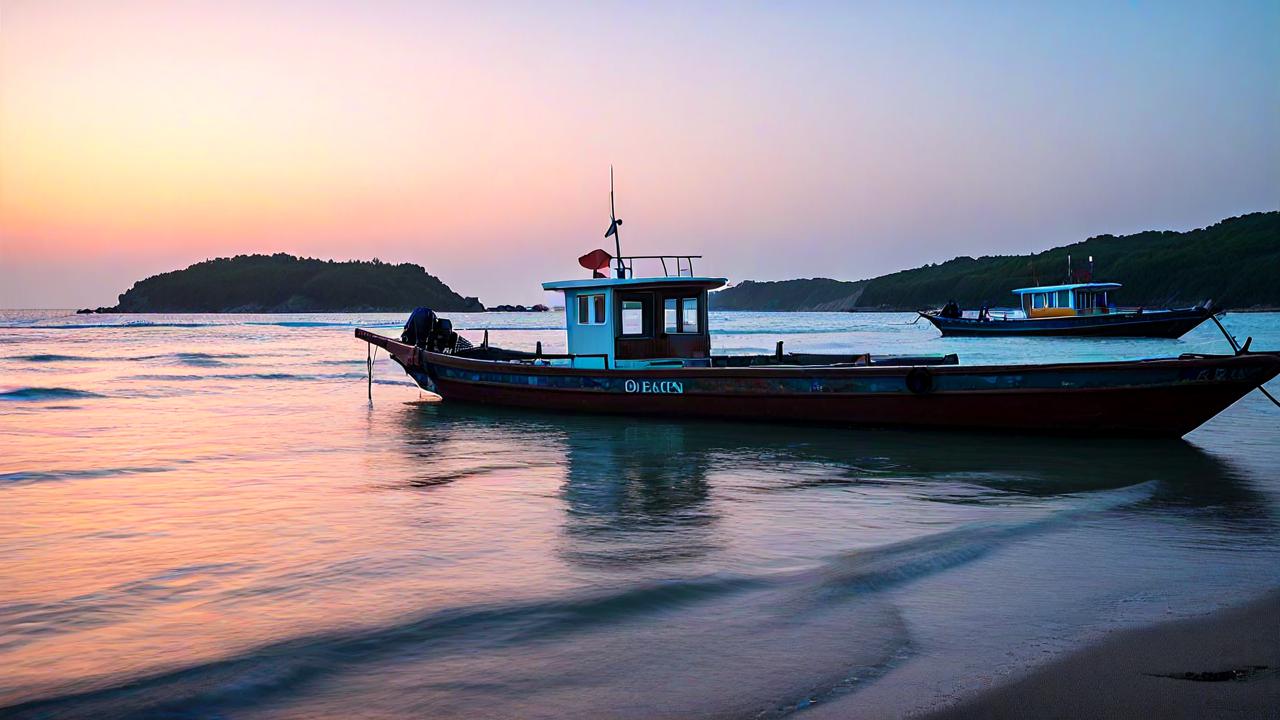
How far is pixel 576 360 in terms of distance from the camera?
18375mm

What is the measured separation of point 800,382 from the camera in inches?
616

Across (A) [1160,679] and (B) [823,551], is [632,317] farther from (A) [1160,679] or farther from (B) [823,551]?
(A) [1160,679]

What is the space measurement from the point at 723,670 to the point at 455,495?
622 cm

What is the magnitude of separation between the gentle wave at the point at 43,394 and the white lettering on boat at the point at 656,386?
15287mm

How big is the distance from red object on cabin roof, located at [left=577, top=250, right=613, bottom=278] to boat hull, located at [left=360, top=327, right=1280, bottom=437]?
2.09 metres

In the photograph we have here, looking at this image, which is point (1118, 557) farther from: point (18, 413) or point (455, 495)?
point (18, 413)

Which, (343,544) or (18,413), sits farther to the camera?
(18,413)

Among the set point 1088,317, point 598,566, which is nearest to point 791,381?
point 598,566

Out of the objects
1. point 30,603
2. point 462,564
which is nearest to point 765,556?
point 462,564

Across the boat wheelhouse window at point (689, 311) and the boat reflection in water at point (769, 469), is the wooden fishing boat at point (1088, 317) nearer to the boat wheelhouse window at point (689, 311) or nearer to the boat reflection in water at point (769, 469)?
the boat wheelhouse window at point (689, 311)

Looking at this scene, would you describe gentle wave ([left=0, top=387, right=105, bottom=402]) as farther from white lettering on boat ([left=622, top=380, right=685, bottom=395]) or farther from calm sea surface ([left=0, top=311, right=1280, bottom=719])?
white lettering on boat ([left=622, top=380, right=685, bottom=395])

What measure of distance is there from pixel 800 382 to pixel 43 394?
64.4 feet

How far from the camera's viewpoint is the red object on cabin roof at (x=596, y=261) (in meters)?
18.7

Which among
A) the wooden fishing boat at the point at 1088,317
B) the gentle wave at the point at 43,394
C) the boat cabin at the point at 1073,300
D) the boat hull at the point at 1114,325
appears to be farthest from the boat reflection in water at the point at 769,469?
the boat cabin at the point at 1073,300
